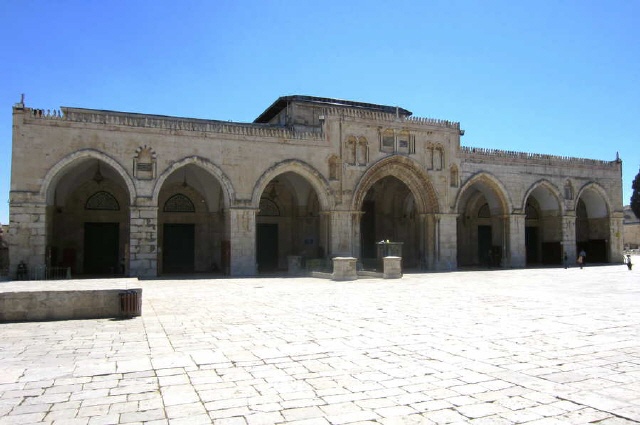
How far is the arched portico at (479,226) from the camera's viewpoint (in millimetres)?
28969

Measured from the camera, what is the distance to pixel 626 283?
17.1 m

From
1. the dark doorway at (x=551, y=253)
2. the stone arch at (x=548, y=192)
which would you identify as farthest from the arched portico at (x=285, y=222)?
the dark doorway at (x=551, y=253)

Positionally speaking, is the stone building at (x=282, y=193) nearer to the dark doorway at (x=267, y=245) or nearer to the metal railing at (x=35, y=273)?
the dark doorway at (x=267, y=245)

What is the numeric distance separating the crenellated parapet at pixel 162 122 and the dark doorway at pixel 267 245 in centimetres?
605

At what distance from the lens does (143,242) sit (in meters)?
20.4

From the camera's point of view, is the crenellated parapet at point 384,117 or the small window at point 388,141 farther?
the small window at point 388,141

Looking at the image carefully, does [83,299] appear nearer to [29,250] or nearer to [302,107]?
[29,250]

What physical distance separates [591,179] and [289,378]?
3149 cm

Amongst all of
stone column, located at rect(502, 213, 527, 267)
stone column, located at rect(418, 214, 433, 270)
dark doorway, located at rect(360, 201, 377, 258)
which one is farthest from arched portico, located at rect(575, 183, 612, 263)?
dark doorway, located at rect(360, 201, 377, 258)

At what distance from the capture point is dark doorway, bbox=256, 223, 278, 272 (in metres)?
27.4

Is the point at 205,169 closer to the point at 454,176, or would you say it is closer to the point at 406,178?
the point at 406,178

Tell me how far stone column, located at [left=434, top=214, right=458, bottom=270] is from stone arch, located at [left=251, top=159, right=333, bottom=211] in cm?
641

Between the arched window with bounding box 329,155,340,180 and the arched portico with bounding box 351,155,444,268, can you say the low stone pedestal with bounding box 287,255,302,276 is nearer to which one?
the arched portico with bounding box 351,155,444,268

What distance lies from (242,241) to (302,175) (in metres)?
4.43
